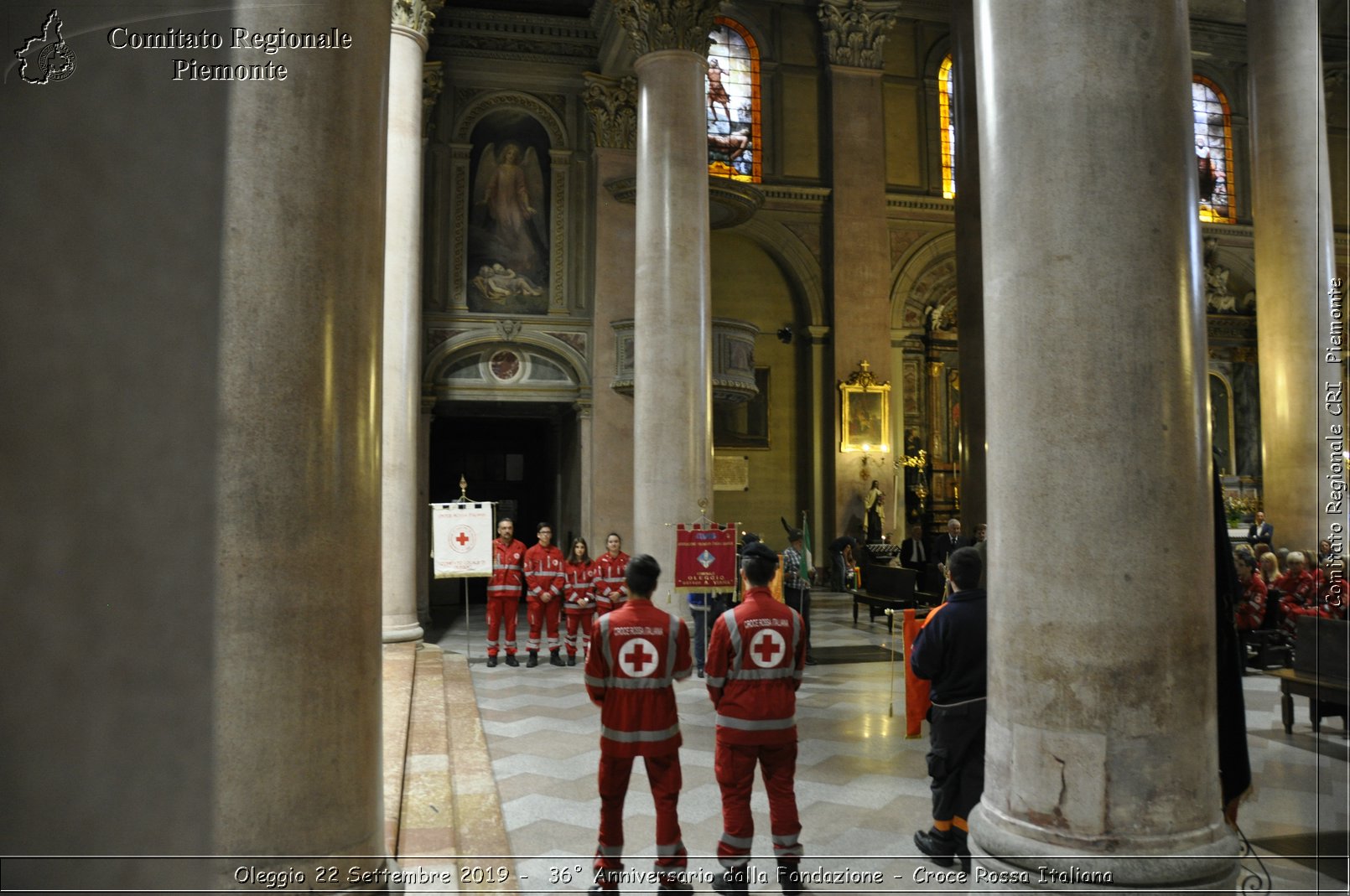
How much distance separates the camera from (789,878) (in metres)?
4.63

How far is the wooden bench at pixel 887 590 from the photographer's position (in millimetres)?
14258

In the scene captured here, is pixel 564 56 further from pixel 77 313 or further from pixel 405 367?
pixel 77 313

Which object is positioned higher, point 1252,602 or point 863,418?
point 863,418

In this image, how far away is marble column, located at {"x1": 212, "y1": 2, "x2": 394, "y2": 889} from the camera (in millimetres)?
2697

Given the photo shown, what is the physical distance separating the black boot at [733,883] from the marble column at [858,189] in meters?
17.0

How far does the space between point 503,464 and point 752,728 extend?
17.8m

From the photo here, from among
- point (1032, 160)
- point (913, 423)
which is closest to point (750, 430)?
point (913, 423)

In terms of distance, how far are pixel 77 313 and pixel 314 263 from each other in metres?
0.90

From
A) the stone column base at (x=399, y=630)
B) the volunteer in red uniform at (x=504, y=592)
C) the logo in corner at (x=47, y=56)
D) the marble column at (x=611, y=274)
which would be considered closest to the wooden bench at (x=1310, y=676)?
the logo in corner at (x=47, y=56)

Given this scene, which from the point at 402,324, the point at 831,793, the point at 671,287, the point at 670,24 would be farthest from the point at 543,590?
the point at 670,24

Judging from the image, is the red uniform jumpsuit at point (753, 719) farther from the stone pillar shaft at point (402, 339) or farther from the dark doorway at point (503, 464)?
the dark doorway at point (503, 464)

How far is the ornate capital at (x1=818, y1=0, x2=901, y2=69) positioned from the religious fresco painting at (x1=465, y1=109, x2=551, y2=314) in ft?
24.8

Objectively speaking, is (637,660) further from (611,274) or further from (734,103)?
(734,103)

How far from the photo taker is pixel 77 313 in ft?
6.90
